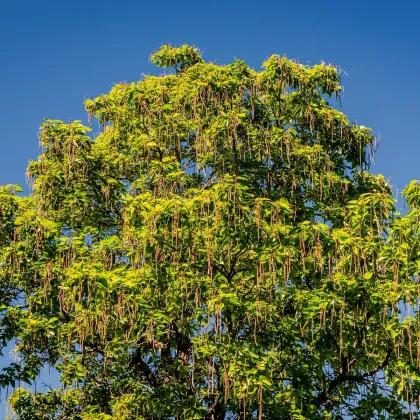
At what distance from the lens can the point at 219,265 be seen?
42.7ft

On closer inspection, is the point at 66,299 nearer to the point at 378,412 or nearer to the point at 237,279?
the point at 237,279

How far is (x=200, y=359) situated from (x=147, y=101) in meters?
5.86

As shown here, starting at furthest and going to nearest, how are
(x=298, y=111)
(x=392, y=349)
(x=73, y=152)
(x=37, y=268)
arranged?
(x=298, y=111), (x=73, y=152), (x=37, y=268), (x=392, y=349)

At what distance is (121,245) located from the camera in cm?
1295

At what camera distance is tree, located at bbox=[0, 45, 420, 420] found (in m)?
11.7

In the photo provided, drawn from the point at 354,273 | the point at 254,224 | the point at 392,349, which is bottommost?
the point at 392,349

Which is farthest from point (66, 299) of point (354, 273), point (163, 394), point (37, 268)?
point (354, 273)

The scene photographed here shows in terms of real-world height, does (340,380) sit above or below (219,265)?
below

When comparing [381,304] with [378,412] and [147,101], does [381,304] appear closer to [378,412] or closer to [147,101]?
[378,412]

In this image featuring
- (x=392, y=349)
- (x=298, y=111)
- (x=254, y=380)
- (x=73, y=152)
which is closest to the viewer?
(x=254, y=380)

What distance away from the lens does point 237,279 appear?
13109 millimetres

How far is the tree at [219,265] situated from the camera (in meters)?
11.7

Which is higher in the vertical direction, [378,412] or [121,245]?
[121,245]

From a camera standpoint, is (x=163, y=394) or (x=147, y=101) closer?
(x=163, y=394)
